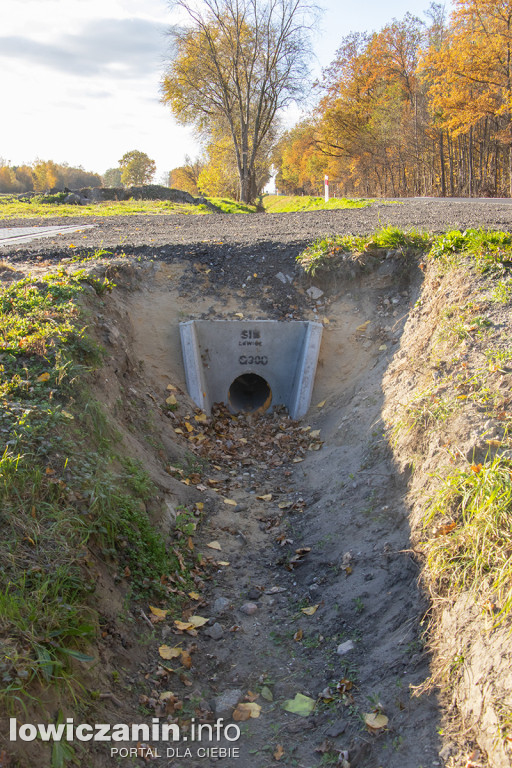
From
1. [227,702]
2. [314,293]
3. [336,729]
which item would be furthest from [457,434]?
[314,293]

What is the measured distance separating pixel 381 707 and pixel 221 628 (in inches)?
47.8

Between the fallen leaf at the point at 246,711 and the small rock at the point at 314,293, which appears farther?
the small rock at the point at 314,293

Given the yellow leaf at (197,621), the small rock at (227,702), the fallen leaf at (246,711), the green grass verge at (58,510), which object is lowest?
the fallen leaf at (246,711)

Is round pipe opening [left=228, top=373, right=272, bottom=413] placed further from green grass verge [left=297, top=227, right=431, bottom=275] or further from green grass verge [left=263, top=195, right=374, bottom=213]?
green grass verge [left=263, top=195, right=374, bottom=213]

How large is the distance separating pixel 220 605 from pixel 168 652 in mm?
624

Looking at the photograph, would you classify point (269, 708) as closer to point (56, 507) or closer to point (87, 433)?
point (56, 507)

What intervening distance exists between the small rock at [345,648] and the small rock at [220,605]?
87 cm

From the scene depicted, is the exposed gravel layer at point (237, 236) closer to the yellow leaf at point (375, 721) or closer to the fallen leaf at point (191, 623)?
the fallen leaf at point (191, 623)

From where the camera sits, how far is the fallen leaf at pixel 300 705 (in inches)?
121

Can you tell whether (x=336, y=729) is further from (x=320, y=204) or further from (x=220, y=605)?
(x=320, y=204)

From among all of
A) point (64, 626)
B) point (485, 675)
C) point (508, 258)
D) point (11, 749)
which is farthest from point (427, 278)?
point (11, 749)

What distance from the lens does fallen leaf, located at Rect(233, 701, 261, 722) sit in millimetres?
3032

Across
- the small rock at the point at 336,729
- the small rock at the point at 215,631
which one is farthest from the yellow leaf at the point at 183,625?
the small rock at the point at 336,729

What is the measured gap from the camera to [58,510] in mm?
3316
